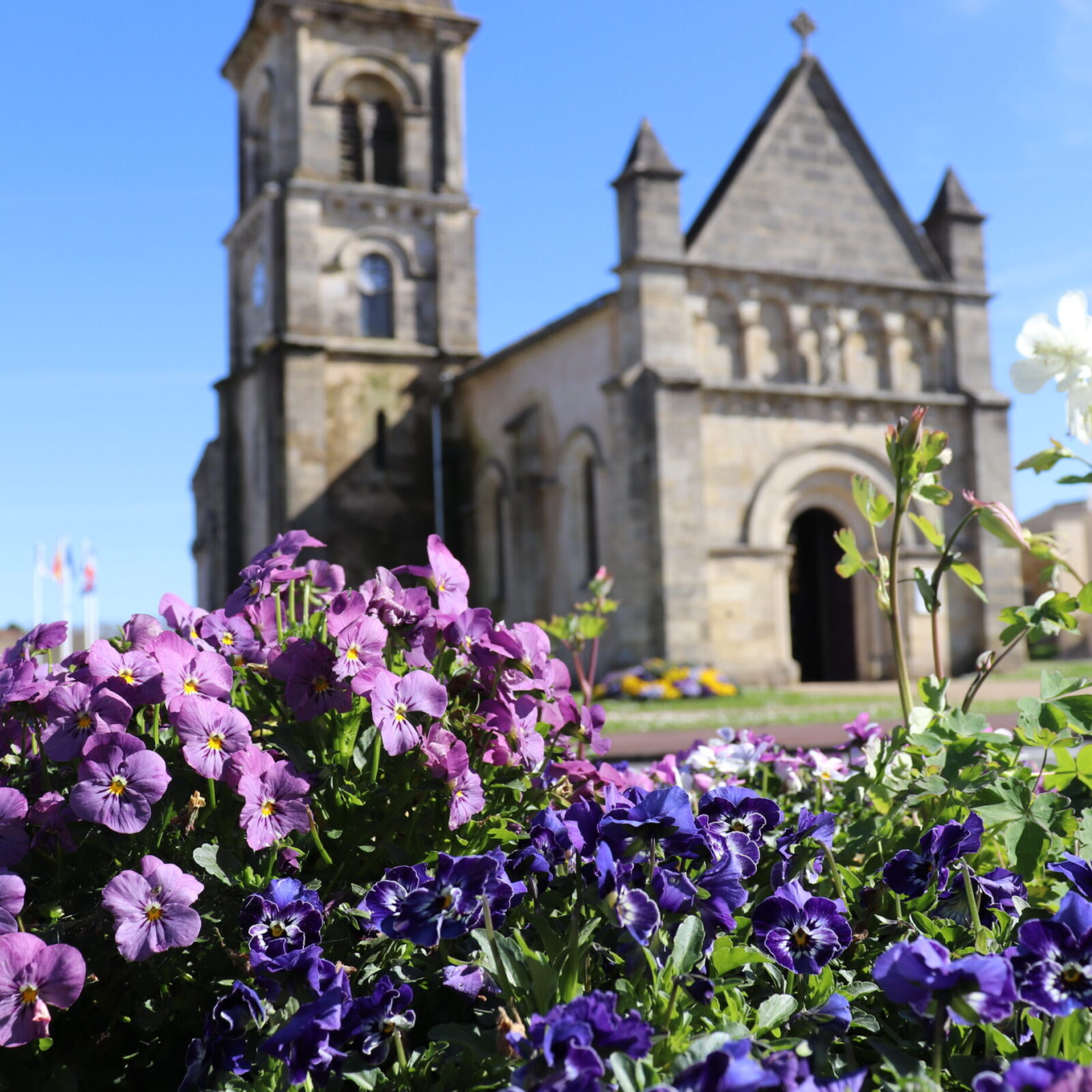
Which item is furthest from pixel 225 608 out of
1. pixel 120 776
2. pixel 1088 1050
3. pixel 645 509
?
pixel 645 509

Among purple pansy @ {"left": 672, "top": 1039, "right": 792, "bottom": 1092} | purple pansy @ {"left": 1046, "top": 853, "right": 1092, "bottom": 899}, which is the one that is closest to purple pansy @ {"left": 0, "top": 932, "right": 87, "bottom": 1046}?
purple pansy @ {"left": 672, "top": 1039, "right": 792, "bottom": 1092}

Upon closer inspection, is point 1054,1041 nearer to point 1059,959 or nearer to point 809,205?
point 1059,959

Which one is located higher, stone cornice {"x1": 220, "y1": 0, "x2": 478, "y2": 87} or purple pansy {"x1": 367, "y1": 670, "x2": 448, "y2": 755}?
stone cornice {"x1": 220, "y1": 0, "x2": 478, "y2": 87}

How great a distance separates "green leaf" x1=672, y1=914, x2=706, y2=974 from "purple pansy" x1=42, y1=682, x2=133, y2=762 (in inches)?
42.1

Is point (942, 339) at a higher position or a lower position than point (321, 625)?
higher

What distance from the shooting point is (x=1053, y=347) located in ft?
9.82

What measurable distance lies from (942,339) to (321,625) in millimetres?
23179

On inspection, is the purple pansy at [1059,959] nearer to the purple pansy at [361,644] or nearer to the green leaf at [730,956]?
the green leaf at [730,956]

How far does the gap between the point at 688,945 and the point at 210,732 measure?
94 cm

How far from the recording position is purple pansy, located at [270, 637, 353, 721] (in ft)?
7.90

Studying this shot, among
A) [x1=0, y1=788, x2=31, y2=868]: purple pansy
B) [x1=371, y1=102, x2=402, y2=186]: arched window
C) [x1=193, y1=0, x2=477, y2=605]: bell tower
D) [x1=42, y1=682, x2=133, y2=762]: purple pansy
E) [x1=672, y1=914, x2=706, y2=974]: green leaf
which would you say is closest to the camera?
[x1=672, y1=914, x2=706, y2=974]: green leaf

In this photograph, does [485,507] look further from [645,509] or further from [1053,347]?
[1053,347]

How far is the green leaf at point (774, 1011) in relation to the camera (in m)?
1.86

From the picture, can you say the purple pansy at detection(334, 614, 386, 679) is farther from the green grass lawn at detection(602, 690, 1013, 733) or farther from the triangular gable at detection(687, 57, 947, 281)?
the triangular gable at detection(687, 57, 947, 281)
